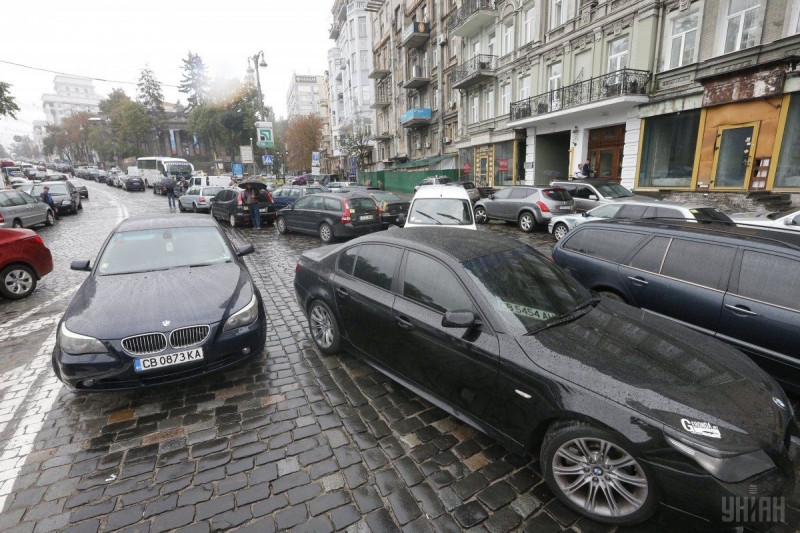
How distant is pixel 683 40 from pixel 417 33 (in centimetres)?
2327

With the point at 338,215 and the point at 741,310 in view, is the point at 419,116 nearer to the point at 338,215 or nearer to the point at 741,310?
the point at 338,215

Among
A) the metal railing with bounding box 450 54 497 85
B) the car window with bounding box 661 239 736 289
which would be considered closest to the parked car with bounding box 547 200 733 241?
the car window with bounding box 661 239 736 289

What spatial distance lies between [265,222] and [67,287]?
8.89 m

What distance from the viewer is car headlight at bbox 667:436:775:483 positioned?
75.0 inches

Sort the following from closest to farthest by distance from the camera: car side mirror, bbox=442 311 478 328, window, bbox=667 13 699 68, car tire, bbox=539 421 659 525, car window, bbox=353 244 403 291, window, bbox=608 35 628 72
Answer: car tire, bbox=539 421 659 525, car side mirror, bbox=442 311 478 328, car window, bbox=353 244 403 291, window, bbox=667 13 699 68, window, bbox=608 35 628 72

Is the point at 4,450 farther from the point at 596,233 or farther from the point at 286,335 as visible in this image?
the point at 596,233

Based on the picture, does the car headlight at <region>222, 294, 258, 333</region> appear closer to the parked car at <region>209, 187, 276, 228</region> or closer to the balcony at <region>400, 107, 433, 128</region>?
the parked car at <region>209, 187, 276, 228</region>

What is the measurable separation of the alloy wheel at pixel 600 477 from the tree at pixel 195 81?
7597cm

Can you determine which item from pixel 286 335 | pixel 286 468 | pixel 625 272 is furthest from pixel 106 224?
pixel 625 272

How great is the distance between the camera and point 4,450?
3072mm

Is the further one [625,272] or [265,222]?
[265,222]

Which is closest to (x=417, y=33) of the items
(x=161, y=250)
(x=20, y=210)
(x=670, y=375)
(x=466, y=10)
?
(x=466, y=10)

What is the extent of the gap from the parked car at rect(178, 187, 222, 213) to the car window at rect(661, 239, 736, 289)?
18.6 meters

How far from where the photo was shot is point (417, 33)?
32719mm
